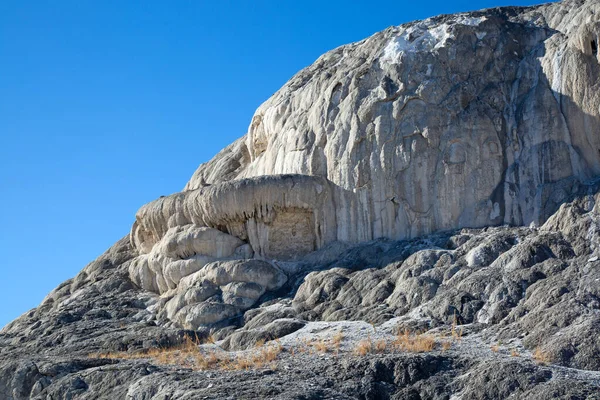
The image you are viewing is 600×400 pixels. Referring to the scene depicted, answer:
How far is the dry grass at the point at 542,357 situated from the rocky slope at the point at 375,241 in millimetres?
147

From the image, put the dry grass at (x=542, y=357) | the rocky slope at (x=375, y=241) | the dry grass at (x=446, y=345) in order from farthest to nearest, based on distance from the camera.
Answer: the rocky slope at (x=375, y=241) < the dry grass at (x=446, y=345) < the dry grass at (x=542, y=357)

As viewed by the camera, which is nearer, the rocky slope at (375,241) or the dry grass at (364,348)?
the dry grass at (364,348)

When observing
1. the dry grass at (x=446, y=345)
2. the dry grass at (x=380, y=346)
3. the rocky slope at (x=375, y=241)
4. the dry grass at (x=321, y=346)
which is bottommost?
the dry grass at (x=446, y=345)

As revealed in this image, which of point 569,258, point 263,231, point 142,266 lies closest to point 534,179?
point 569,258

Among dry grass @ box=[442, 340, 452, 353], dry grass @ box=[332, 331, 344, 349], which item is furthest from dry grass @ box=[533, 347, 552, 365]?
dry grass @ box=[332, 331, 344, 349]

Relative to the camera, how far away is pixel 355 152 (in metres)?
27.5

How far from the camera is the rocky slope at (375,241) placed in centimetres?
2077

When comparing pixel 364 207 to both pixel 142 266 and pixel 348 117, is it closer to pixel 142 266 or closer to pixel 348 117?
pixel 348 117

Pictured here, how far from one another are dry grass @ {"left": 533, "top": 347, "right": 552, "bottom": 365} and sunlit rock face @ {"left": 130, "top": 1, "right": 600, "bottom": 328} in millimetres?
6552

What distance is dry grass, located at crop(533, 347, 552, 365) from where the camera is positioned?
18428 mm

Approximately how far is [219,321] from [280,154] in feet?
19.2

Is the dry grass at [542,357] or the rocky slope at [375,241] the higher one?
the rocky slope at [375,241]

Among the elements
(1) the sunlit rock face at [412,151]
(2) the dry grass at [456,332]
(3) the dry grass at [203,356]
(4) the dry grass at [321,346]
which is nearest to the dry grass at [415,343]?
(2) the dry grass at [456,332]

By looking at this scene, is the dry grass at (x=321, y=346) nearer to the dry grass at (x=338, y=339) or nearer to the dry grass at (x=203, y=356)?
the dry grass at (x=338, y=339)
